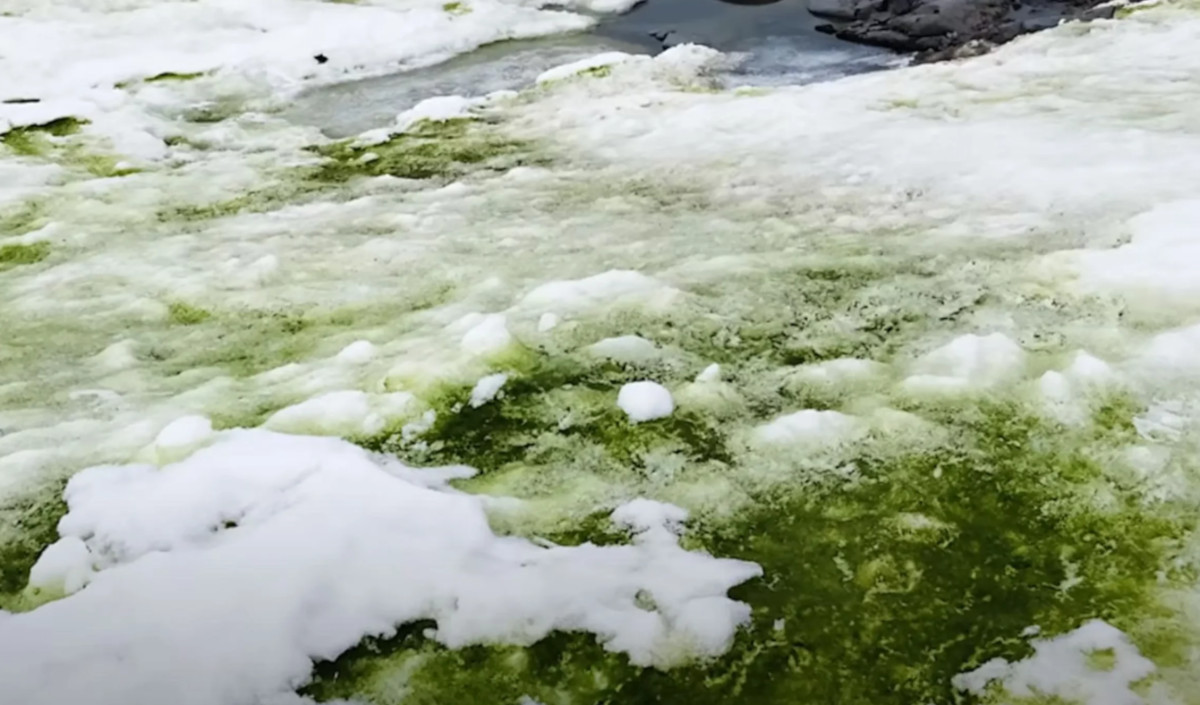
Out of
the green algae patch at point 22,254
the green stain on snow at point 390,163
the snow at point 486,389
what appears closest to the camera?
the snow at point 486,389

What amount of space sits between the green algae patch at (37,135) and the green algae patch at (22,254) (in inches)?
129

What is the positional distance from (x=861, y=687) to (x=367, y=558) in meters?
1.86

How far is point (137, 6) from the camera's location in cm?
1753

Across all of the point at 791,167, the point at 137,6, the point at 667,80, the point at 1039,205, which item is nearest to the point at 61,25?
Result: the point at 137,6

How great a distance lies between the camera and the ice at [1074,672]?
2963 mm

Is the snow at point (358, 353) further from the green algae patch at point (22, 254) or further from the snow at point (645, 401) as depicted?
the green algae patch at point (22, 254)

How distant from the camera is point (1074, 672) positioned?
304 cm

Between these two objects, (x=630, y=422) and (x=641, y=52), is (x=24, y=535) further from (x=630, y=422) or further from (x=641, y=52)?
(x=641, y=52)

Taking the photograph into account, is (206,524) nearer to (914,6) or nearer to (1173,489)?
(1173,489)

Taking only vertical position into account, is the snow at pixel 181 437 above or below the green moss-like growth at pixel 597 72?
below

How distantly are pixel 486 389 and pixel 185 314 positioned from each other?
2638 mm

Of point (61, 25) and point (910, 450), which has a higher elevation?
point (61, 25)

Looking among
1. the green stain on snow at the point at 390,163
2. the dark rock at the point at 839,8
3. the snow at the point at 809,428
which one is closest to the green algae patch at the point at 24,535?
the snow at the point at 809,428

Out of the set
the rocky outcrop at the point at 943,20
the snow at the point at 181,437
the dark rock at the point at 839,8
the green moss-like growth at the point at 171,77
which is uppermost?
the green moss-like growth at the point at 171,77
